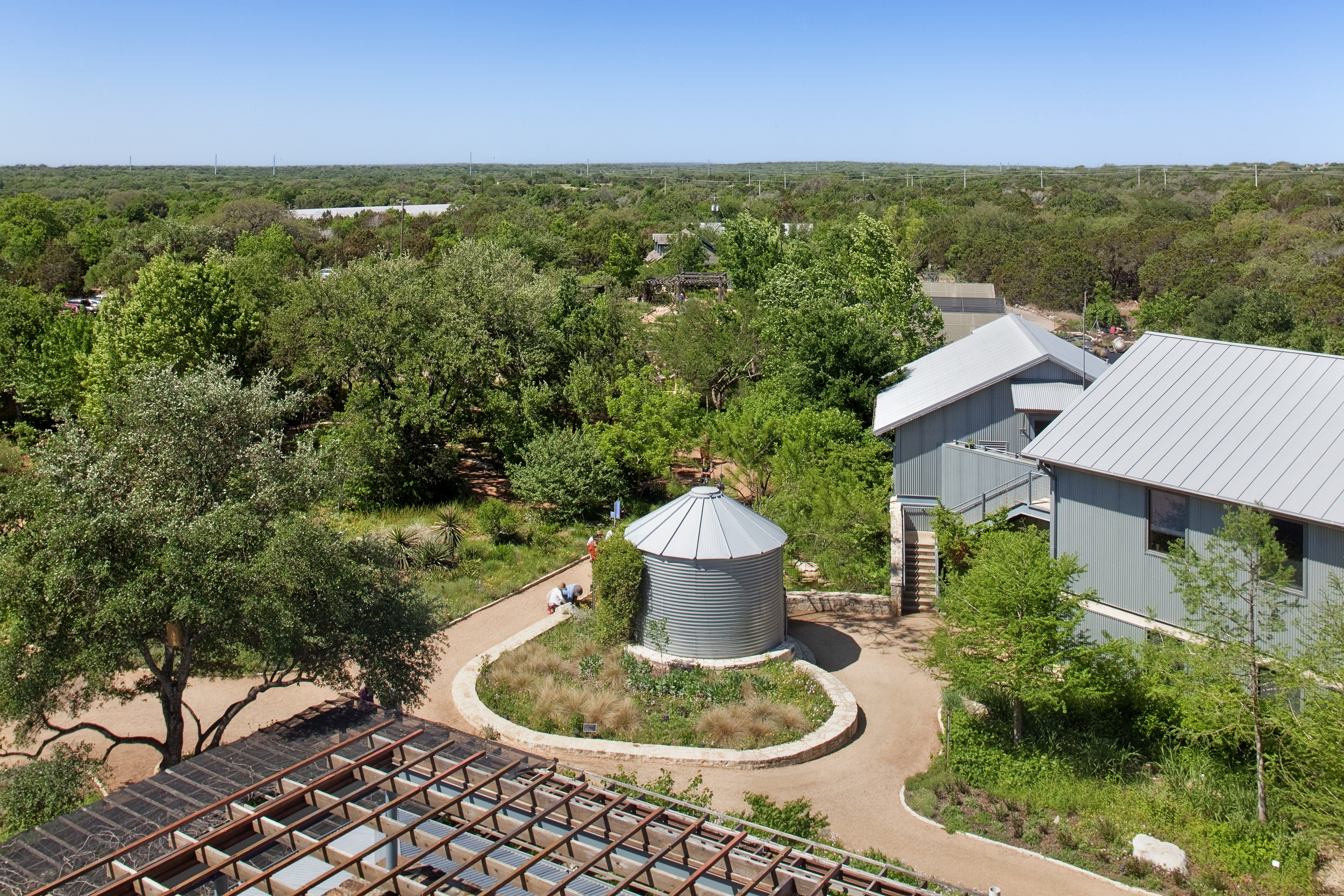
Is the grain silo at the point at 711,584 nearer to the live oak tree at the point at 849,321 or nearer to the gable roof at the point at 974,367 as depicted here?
the gable roof at the point at 974,367

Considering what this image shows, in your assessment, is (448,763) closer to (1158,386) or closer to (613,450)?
(1158,386)

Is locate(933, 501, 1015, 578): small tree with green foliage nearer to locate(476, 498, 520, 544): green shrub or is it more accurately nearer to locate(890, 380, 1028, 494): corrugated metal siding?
locate(890, 380, 1028, 494): corrugated metal siding

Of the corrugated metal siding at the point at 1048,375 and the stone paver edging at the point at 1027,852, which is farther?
the corrugated metal siding at the point at 1048,375

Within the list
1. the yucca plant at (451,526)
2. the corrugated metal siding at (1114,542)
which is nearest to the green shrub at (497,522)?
the yucca plant at (451,526)

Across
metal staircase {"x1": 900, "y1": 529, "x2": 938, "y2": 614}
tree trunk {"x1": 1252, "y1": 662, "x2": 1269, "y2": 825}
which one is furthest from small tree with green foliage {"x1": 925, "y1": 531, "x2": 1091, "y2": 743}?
metal staircase {"x1": 900, "y1": 529, "x2": 938, "y2": 614}

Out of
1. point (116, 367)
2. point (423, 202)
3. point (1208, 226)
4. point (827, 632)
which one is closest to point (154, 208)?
point (423, 202)
